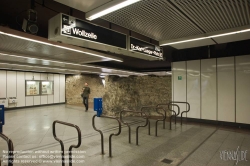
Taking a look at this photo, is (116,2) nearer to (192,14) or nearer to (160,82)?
(192,14)

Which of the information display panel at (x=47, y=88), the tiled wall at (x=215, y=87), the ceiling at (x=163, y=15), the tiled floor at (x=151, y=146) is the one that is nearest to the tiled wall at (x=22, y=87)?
the information display panel at (x=47, y=88)

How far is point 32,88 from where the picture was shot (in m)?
10.9

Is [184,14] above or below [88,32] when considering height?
above

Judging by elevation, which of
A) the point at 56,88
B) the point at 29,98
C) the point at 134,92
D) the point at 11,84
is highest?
the point at 11,84

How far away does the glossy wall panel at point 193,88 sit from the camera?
6.28 m

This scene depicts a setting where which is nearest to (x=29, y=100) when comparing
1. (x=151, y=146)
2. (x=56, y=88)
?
(x=56, y=88)

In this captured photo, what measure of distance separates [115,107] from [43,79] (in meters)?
6.82

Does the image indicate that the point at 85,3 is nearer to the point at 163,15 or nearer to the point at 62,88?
the point at 163,15

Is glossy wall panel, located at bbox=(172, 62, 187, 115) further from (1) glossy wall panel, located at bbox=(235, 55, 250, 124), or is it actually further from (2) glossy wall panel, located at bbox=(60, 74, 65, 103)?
(2) glossy wall panel, located at bbox=(60, 74, 65, 103)

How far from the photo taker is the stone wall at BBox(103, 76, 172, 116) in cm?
758

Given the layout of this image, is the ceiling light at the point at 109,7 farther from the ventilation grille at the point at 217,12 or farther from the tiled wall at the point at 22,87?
the tiled wall at the point at 22,87

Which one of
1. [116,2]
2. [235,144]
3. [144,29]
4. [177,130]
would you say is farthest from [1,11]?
[235,144]

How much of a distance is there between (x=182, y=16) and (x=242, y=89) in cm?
435

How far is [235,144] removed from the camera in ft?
13.0
